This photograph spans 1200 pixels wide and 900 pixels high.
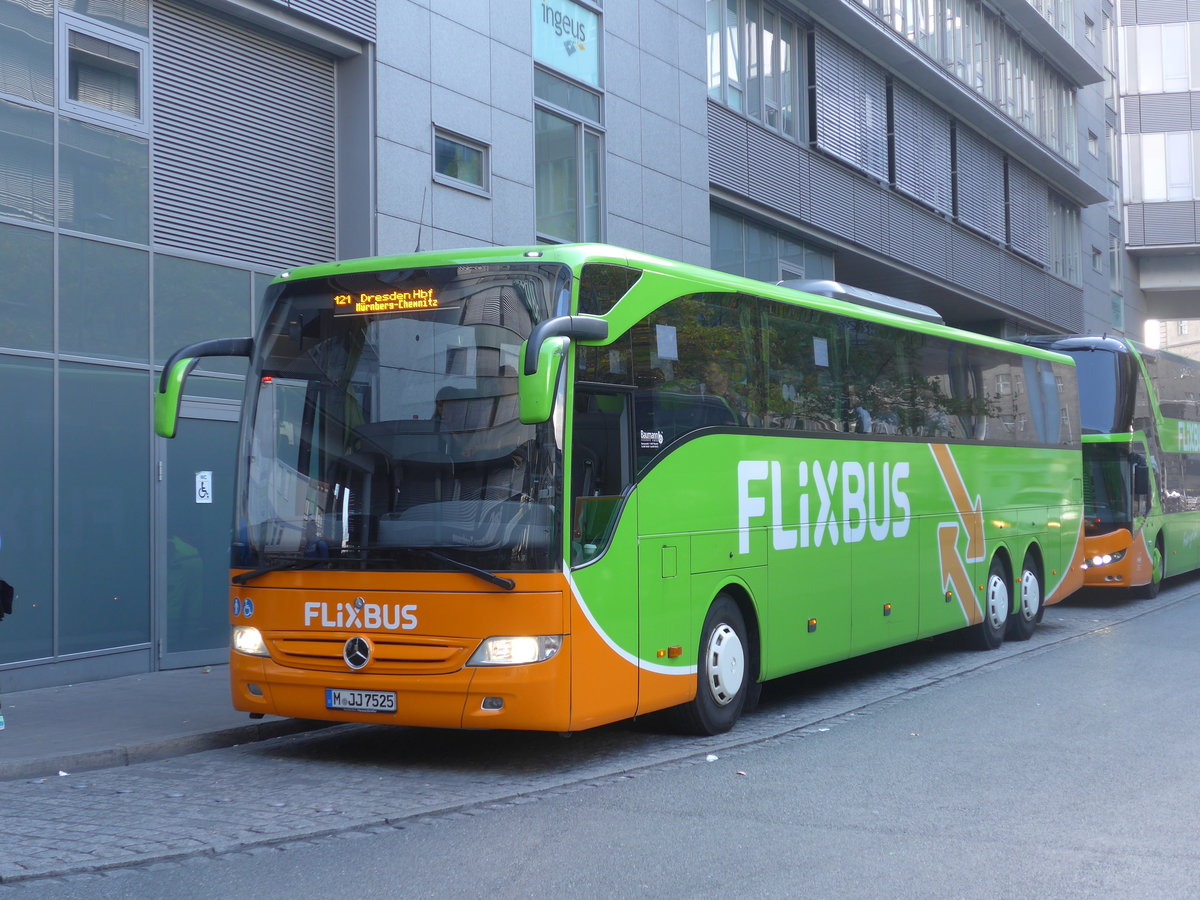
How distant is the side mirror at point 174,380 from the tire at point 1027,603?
405 inches

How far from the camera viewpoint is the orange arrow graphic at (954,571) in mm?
14078

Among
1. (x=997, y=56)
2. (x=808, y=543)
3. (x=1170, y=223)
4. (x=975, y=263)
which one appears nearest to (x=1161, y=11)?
(x=1170, y=223)

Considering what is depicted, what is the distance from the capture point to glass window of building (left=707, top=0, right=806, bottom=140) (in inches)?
918

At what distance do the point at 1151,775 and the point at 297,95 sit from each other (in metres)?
11.4

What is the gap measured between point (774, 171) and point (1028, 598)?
10.8 m

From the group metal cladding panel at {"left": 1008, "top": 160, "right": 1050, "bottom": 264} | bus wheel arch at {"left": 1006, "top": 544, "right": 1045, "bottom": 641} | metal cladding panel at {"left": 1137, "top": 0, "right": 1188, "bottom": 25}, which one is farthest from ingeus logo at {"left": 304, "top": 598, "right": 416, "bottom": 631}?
metal cladding panel at {"left": 1137, "top": 0, "right": 1188, "bottom": 25}

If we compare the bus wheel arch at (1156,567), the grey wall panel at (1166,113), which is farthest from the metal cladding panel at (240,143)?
the grey wall panel at (1166,113)

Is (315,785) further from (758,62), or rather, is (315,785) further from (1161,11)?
(1161,11)

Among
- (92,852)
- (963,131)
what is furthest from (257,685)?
(963,131)

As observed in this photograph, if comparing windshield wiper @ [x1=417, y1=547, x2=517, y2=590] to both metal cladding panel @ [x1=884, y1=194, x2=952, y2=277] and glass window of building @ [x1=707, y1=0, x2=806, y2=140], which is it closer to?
glass window of building @ [x1=707, y1=0, x2=806, y2=140]

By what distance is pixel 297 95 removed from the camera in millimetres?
15430

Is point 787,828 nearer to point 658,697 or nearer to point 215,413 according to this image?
point 658,697

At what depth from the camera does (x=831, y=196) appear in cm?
2698

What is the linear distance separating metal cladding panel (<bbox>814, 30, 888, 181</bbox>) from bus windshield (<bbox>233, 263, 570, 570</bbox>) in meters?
19.0
